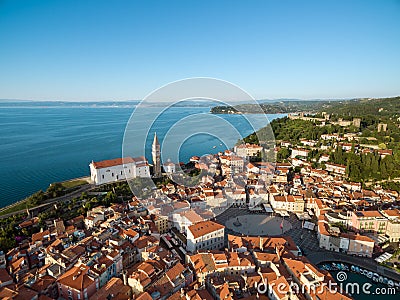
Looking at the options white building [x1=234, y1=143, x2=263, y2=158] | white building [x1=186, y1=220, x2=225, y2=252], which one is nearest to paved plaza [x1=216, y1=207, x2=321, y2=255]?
white building [x1=186, y1=220, x2=225, y2=252]

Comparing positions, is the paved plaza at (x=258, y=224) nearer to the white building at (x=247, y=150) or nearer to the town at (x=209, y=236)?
the town at (x=209, y=236)

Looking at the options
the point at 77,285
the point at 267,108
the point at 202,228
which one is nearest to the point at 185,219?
the point at 202,228

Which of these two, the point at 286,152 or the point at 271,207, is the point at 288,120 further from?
the point at 271,207

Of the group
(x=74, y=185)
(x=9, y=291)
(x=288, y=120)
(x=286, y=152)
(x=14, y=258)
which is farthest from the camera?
(x=288, y=120)

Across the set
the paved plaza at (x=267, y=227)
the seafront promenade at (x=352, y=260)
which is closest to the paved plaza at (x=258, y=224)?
the paved plaza at (x=267, y=227)

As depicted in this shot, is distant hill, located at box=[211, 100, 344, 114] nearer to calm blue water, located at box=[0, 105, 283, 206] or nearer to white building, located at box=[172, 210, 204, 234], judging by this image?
calm blue water, located at box=[0, 105, 283, 206]

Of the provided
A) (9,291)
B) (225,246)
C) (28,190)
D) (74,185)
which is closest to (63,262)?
(9,291)
